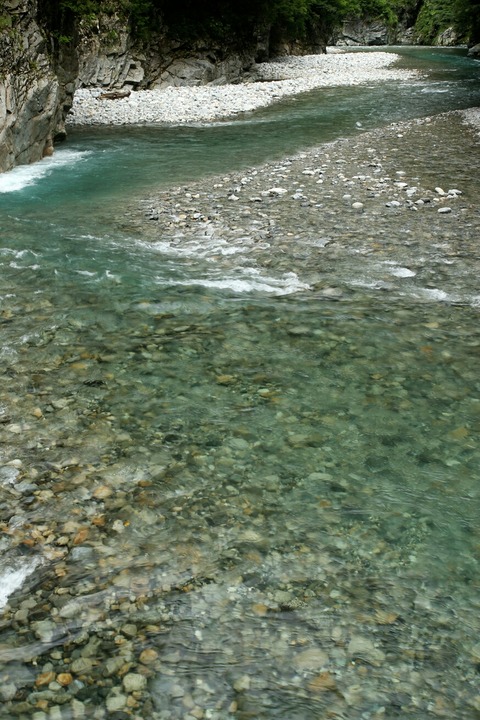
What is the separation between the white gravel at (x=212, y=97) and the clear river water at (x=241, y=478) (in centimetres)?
1267

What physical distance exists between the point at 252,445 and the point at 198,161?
10.3 m

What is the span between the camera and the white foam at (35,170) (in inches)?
455

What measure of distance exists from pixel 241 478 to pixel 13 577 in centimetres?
144

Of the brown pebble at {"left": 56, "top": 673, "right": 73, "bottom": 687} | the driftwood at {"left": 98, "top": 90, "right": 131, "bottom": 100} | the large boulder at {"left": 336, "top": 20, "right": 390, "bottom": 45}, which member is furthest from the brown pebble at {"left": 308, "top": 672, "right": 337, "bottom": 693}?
the large boulder at {"left": 336, "top": 20, "right": 390, "bottom": 45}

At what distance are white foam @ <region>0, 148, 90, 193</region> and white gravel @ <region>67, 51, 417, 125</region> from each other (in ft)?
16.0

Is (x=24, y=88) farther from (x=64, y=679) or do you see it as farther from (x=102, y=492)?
(x=64, y=679)

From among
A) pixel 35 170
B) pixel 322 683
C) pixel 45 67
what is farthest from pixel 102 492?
pixel 45 67

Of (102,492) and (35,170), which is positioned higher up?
(35,170)

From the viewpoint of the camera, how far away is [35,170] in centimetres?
1284

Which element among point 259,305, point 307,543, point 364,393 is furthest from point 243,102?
point 307,543

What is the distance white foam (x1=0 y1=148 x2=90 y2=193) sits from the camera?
1156 cm

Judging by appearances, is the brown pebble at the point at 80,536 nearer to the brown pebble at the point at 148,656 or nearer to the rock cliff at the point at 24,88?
the brown pebble at the point at 148,656

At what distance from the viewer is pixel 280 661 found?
284 centimetres

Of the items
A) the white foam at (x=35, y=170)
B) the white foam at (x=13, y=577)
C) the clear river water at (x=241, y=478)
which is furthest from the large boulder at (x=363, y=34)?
the white foam at (x=13, y=577)
